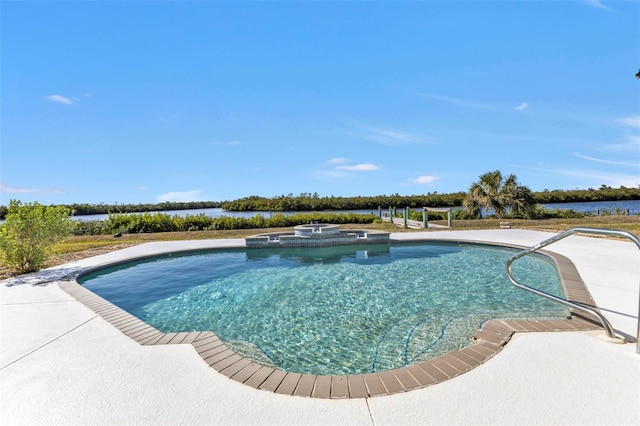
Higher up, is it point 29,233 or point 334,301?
point 29,233

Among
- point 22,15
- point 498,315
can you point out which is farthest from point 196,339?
point 22,15

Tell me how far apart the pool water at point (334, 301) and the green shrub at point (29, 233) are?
4.18 feet

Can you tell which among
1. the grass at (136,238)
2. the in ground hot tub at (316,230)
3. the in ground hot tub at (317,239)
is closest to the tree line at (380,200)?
the grass at (136,238)

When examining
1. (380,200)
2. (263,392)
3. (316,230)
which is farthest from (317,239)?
(380,200)

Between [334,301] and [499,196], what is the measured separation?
57.6ft

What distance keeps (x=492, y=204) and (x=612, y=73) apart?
29.1 ft

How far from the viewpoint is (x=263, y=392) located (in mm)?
2041

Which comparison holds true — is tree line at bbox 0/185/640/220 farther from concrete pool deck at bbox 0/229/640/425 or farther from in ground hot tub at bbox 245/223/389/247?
concrete pool deck at bbox 0/229/640/425

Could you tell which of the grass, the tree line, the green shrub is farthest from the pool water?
the tree line

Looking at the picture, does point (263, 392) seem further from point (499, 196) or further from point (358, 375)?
point (499, 196)

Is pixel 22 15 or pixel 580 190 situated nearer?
pixel 22 15

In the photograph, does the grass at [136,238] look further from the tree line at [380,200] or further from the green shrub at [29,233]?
the tree line at [380,200]

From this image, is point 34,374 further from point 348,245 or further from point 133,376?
point 348,245

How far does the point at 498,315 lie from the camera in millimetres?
3908
